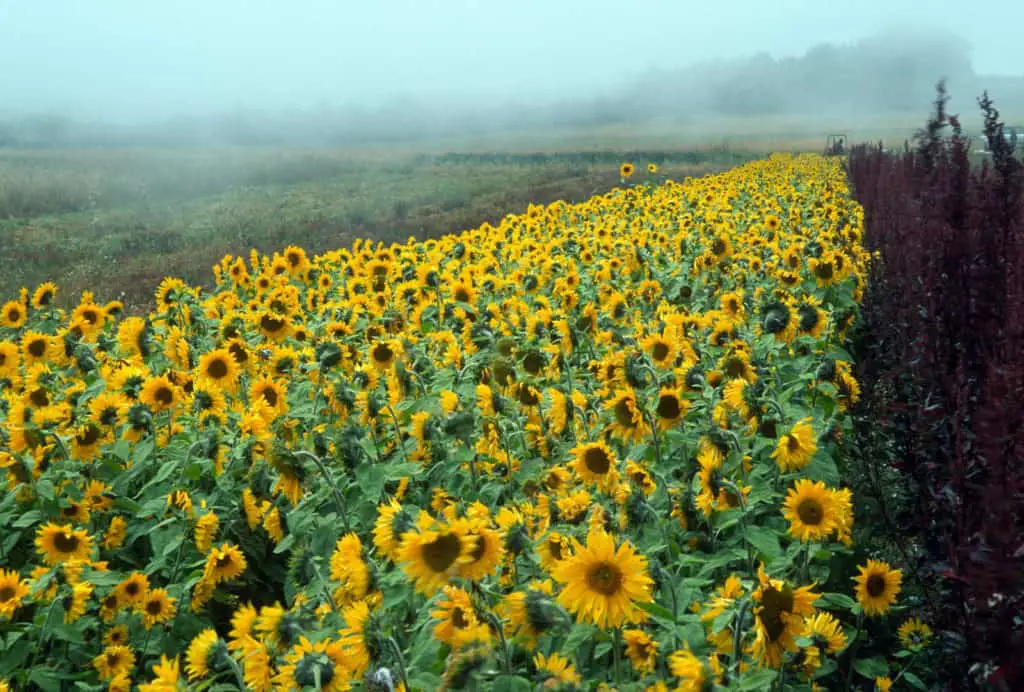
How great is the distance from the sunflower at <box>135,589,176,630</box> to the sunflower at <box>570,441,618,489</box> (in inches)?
64.8

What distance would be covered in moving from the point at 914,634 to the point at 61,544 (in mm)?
3265

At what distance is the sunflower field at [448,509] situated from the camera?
1.87m

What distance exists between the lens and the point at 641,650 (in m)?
2.13

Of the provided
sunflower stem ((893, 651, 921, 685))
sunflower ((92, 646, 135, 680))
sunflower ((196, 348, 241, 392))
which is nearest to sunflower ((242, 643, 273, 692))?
sunflower ((92, 646, 135, 680))

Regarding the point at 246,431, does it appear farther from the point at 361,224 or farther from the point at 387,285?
the point at 361,224

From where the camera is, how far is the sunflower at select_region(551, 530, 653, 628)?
179cm

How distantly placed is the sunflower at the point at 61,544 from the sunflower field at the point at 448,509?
1 cm

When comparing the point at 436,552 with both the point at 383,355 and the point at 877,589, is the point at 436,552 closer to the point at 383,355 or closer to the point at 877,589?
the point at 877,589

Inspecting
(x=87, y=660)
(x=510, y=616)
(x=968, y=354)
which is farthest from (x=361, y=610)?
(x=968, y=354)

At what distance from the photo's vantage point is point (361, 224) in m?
24.3

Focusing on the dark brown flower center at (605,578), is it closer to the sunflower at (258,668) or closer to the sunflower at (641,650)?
the sunflower at (641,650)

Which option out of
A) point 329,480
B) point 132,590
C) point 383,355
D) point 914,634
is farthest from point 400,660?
point 383,355

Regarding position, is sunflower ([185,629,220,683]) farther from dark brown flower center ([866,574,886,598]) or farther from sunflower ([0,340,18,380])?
sunflower ([0,340,18,380])

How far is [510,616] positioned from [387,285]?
5.10 meters
